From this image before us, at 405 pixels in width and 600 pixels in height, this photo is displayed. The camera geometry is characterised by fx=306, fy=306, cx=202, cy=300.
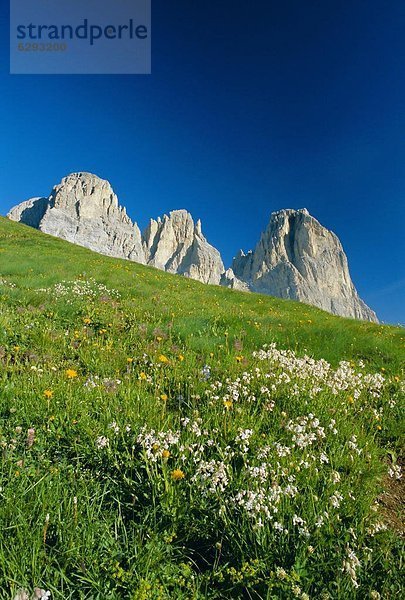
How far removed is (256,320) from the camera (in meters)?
10.4

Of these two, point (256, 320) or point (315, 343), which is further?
point (256, 320)

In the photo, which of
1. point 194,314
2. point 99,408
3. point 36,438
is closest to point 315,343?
point 194,314

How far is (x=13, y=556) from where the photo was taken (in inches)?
75.4

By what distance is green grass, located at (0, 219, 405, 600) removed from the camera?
204 centimetres

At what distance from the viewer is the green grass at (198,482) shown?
6.70 ft

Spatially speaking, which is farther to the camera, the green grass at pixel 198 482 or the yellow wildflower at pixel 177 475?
the yellow wildflower at pixel 177 475

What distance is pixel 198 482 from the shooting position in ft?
8.82

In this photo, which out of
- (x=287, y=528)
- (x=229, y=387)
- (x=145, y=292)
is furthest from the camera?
(x=145, y=292)

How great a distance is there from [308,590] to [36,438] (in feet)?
8.93

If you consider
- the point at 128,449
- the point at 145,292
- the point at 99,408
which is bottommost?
the point at 128,449

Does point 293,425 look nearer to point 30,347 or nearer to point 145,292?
point 30,347

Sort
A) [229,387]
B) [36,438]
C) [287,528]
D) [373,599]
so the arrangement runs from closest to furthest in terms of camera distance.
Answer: [373,599] → [287,528] → [36,438] → [229,387]

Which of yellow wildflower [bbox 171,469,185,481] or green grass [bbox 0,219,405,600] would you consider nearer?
green grass [bbox 0,219,405,600]

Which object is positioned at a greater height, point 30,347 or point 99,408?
point 30,347
